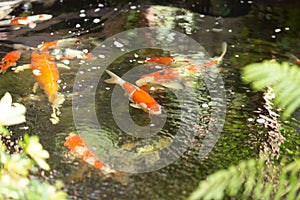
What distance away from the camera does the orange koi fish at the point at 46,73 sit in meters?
2.40

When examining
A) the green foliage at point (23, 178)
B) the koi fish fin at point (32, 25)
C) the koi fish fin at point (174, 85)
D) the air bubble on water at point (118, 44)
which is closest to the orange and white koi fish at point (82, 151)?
the koi fish fin at point (174, 85)

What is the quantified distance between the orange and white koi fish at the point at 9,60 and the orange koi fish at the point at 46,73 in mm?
85

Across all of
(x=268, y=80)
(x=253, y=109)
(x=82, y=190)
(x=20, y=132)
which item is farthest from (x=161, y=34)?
(x=268, y=80)

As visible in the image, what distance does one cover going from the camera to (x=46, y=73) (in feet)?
8.31

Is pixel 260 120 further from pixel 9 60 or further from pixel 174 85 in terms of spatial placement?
pixel 9 60

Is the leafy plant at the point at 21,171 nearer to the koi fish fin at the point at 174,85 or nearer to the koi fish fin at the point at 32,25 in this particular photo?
the koi fish fin at the point at 174,85

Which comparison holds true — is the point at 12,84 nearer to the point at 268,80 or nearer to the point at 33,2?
the point at 33,2

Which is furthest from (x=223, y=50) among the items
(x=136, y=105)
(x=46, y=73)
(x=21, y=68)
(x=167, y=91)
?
(x=21, y=68)

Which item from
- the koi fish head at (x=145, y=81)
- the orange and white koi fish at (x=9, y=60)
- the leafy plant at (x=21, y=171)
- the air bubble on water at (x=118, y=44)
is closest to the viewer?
the leafy plant at (x=21, y=171)

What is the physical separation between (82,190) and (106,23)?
1755 millimetres

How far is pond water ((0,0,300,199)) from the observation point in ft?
6.04

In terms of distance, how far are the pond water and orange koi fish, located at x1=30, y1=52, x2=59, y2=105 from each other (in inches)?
1.4

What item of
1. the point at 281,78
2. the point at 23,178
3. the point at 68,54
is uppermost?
the point at 281,78

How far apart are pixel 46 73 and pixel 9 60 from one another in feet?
0.94
